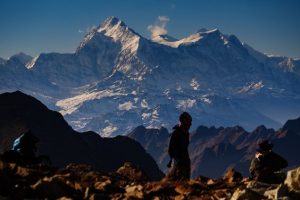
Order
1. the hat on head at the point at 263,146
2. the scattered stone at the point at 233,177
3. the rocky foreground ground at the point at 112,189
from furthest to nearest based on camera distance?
the scattered stone at the point at 233,177 < the hat on head at the point at 263,146 < the rocky foreground ground at the point at 112,189

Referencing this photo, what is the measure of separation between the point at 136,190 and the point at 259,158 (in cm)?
492

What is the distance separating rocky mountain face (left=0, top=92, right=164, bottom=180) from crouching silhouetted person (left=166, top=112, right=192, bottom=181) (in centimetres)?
10663

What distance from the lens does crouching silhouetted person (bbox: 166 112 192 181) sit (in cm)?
1698

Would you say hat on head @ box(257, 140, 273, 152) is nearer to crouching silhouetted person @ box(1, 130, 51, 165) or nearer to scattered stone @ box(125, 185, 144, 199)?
scattered stone @ box(125, 185, 144, 199)

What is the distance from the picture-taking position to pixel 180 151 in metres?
17.4

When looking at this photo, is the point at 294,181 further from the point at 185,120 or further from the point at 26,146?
the point at 26,146

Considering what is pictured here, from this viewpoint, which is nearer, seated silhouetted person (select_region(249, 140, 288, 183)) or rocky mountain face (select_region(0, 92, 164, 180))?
seated silhouetted person (select_region(249, 140, 288, 183))

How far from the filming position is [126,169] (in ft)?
73.0

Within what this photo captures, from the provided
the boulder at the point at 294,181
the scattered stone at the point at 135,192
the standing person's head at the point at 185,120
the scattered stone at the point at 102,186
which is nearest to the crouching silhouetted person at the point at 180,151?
the standing person's head at the point at 185,120

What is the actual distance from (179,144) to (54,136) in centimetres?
12367

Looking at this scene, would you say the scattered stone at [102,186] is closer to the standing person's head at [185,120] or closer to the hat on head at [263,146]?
the standing person's head at [185,120]

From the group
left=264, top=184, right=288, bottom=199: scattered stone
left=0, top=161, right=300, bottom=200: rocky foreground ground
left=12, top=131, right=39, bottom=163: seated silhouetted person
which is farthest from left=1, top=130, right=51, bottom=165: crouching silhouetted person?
left=264, top=184, right=288, bottom=199: scattered stone

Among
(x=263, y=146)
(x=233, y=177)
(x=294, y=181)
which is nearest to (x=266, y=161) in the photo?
(x=263, y=146)

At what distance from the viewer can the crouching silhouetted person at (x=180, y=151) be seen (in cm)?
1698
